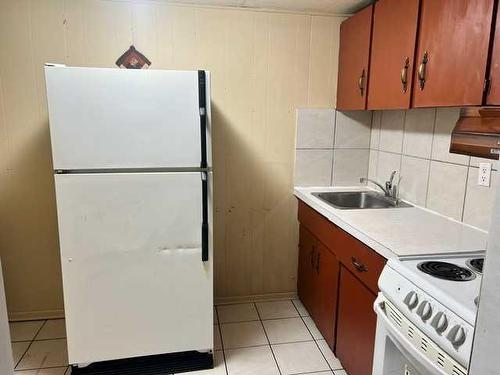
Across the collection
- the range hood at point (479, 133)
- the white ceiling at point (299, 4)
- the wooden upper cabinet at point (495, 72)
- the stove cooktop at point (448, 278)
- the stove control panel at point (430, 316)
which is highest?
the white ceiling at point (299, 4)

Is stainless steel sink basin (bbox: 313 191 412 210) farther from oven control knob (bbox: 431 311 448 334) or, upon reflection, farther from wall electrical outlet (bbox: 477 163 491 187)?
oven control knob (bbox: 431 311 448 334)

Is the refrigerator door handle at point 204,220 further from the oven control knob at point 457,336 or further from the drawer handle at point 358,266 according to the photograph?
the oven control knob at point 457,336

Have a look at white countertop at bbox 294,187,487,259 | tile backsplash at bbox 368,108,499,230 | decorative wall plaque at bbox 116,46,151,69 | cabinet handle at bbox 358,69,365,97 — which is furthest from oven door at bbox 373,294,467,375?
decorative wall plaque at bbox 116,46,151,69

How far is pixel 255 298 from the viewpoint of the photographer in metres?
2.86

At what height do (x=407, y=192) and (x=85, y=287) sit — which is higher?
(x=407, y=192)

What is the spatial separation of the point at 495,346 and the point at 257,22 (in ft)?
7.81

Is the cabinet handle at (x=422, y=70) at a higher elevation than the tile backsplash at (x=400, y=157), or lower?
higher

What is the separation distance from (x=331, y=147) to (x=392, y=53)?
902 mm

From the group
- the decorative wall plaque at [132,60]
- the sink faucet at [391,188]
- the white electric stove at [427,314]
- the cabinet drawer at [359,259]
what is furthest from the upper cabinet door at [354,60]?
the decorative wall plaque at [132,60]

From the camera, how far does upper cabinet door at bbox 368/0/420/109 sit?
1.77 metres

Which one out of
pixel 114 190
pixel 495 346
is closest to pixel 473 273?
pixel 495 346

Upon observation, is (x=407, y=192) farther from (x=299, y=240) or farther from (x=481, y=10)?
(x=481, y=10)

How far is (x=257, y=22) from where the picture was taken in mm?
2479

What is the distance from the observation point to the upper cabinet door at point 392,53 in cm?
177
